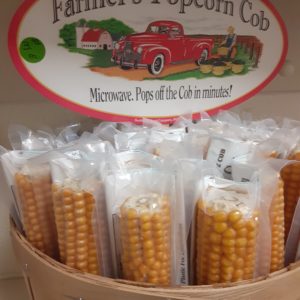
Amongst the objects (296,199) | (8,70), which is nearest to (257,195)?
(296,199)

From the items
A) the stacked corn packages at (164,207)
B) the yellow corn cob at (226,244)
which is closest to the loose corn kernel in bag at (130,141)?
the stacked corn packages at (164,207)

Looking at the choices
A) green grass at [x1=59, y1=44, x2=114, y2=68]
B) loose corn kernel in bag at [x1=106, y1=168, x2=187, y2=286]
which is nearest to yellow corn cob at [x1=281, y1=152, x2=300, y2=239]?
loose corn kernel in bag at [x1=106, y1=168, x2=187, y2=286]

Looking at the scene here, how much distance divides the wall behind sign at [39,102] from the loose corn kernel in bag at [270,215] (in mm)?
200

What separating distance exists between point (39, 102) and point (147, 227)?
0.86 feet

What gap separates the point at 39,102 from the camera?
0.53m

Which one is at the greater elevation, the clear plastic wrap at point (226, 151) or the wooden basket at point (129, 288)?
the clear plastic wrap at point (226, 151)

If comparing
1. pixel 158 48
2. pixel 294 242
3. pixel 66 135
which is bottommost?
pixel 294 242

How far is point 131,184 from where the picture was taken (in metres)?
0.39

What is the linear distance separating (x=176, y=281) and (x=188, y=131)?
0.62 feet

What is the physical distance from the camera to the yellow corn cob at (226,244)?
35 centimetres

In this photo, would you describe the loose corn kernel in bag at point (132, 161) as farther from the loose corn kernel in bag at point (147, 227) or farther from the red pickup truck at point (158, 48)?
the red pickup truck at point (158, 48)

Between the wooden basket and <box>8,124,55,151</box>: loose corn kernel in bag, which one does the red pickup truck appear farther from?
the wooden basket

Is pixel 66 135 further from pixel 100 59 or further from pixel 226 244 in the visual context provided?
pixel 226 244

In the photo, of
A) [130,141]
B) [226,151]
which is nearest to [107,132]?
[130,141]
